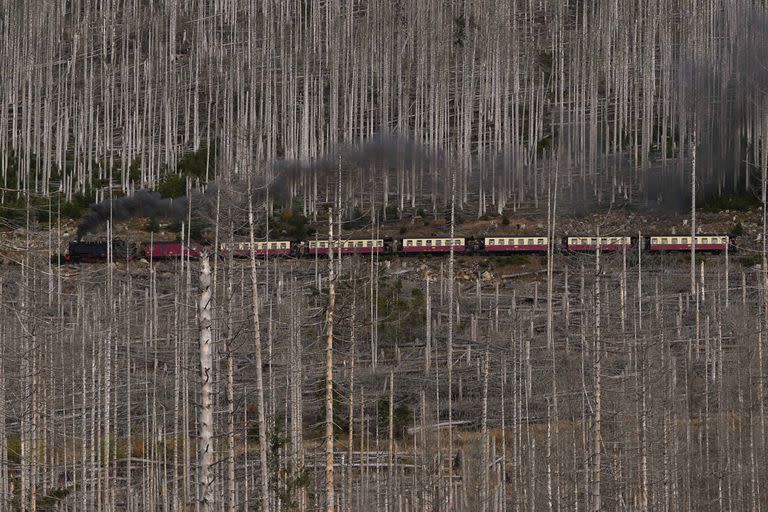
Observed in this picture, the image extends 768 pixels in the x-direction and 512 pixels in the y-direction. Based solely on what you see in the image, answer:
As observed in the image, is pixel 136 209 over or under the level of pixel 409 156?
under

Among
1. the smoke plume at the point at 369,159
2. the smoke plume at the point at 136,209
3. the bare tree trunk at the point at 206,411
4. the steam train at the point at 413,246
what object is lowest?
the bare tree trunk at the point at 206,411

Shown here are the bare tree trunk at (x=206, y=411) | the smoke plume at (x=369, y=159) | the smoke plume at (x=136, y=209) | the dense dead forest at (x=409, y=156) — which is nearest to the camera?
the bare tree trunk at (x=206, y=411)

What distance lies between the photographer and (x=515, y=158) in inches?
3287

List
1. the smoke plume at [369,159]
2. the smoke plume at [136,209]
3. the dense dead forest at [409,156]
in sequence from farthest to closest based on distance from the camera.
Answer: the smoke plume at [369,159] → the smoke plume at [136,209] → the dense dead forest at [409,156]

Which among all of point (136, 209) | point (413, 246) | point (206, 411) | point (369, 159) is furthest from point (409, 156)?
point (206, 411)

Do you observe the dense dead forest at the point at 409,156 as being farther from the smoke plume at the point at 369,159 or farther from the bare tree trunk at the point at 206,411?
the bare tree trunk at the point at 206,411

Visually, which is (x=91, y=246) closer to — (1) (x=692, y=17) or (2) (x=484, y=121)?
(2) (x=484, y=121)

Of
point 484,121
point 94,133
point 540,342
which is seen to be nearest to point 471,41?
point 484,121

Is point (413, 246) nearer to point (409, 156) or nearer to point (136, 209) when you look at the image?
point (409, 156)

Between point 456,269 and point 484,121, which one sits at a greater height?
point 484,121

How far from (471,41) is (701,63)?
57.7ft

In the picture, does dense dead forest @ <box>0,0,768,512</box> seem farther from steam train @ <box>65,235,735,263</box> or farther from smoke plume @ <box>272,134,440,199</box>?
steam train @ <box>65,235,735,263</box>

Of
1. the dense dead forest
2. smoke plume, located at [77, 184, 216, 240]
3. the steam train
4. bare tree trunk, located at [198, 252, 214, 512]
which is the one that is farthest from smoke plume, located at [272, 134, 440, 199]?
bare tree trunk, located at [198, 252, 214, 512]

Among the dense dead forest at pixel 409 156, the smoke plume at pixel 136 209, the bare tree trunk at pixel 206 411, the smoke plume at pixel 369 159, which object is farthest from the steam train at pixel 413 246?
the bare tree trunk at pixel 206 411
